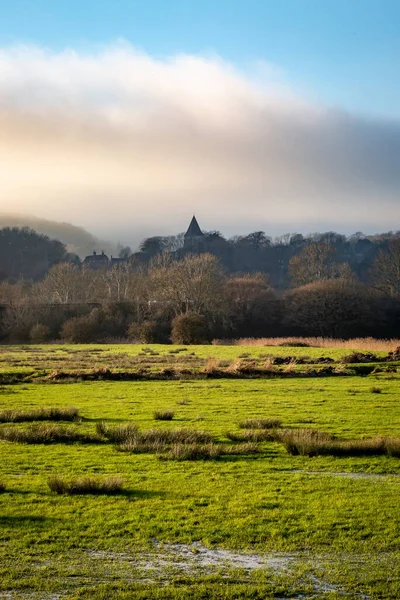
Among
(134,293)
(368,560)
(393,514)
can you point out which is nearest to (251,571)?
(368,560)

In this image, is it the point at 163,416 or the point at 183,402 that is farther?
the point at 183,402

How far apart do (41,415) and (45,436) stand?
4.48 metres

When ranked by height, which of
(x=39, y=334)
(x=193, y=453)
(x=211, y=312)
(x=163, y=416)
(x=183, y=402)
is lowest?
(x=39, y=334)

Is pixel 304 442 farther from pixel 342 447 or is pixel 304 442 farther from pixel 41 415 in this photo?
pixel 41 415

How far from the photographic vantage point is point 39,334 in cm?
9131

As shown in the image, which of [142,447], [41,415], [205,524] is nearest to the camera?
[205,524]

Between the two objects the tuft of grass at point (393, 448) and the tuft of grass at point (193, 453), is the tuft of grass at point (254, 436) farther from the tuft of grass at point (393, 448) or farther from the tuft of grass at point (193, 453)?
the tuft of grass at point (393, 448)

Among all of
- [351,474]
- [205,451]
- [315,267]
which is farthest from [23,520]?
[315,267]

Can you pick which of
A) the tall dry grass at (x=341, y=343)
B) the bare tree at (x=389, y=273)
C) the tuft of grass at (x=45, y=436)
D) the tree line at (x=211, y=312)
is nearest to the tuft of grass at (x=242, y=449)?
the tuft of grass at (x=45, y=436)

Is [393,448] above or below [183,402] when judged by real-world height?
above

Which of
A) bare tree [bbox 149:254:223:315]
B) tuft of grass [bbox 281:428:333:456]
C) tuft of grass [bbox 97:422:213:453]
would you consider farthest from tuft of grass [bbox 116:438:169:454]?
bare tree [bbox 149:254:223:315]

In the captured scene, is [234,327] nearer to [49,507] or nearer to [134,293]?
[134,293]

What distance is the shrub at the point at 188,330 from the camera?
81.4 meters

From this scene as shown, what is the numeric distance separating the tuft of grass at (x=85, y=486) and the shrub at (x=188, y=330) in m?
67.9
